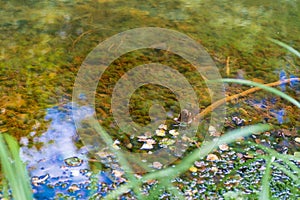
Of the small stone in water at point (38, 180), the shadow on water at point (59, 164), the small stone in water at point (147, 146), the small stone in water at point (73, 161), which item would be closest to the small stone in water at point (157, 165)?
the small stone in water at point (147, 146)

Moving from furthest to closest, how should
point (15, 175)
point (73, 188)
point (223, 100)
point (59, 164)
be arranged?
point (223, 100)
point (59, 164)
point (73, 188)
point (15, 175)

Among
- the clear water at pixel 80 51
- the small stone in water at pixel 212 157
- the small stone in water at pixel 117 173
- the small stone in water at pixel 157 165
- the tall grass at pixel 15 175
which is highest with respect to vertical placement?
the tall grass at pixel 15 175

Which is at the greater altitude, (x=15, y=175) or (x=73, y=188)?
(x=15, y=175)

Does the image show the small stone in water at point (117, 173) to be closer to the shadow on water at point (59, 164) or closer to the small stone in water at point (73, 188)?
the shadow on water at point (59, 164)

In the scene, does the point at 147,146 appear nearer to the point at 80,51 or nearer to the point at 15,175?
the point at 80,51

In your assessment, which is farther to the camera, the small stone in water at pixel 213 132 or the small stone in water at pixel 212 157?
the small stone in water at pixel 213 132

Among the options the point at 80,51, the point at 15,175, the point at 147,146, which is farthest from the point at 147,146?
the point at 15,175

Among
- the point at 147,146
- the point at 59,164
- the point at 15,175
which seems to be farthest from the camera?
the point at 147,146

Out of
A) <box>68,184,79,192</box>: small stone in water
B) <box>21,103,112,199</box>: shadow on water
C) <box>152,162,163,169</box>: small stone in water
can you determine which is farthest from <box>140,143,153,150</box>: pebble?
<box>68,184,79,192</box>: small stone in water

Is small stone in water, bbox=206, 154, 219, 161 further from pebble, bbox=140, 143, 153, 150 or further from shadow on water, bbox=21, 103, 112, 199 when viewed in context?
shadow on water, bbox=21, 103, 112, 199

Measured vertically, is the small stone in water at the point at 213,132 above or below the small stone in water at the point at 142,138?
below

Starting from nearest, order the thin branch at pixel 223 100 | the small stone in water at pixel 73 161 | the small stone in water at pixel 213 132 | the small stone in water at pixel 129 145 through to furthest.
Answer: the small stone in water at pixel 73 161 < the small stone in water at pixel 129 145 < the small stone in water at pixel 213 132 < the thin branch at pixel 223 100
